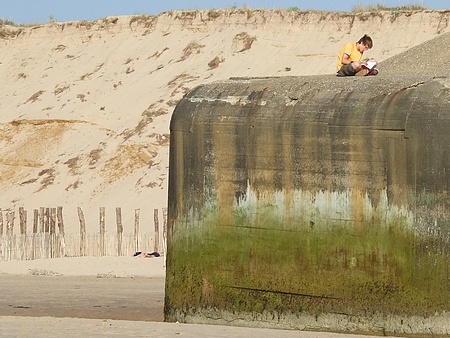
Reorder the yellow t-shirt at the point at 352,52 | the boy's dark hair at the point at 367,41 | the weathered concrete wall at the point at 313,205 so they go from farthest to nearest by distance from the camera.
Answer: the yellow t-shirt at the point at 352,52
the boy's dark hair at the point at 367,41
the weathered concrete wall at the point at 313,205

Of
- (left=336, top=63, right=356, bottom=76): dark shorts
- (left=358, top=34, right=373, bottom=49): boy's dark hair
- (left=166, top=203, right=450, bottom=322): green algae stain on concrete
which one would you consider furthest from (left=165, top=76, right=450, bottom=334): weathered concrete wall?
(left=358, top=34, right=373, bottom=49): boy's dark hair

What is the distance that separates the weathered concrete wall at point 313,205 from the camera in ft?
34.7

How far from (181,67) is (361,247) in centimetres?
2340

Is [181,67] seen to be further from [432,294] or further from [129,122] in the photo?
[432,294]

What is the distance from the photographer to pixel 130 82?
113 ft

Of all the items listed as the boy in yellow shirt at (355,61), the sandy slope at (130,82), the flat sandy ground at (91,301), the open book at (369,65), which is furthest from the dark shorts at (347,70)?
the sandy slope at (130,82)

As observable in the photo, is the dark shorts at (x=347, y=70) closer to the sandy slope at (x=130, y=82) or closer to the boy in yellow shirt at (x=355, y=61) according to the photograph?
the boy in yellow shirt at (x=355, y=61)

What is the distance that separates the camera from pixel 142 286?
1844 centimetres

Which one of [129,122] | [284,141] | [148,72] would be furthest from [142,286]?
[148,72]

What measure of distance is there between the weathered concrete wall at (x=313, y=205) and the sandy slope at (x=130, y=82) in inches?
613

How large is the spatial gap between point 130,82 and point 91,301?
1861cm

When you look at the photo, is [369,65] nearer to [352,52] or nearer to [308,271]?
[352,52]

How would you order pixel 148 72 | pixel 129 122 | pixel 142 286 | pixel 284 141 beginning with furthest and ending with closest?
pixel 148 72 < pixel 129 122 < pixel 142 286 < pixel 284 141

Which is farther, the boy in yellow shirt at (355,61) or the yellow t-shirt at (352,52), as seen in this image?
the yellow t-shirt at (352,52)
